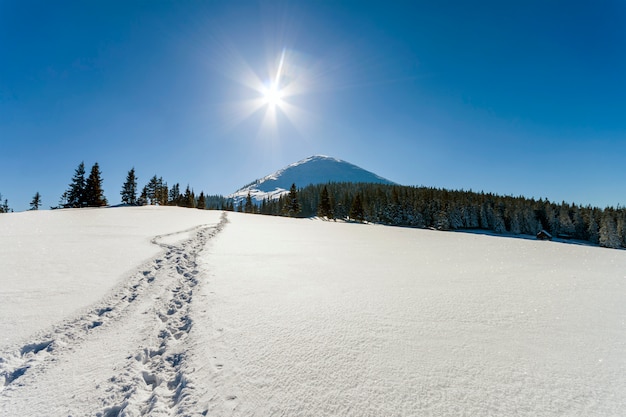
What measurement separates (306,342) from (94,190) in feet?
193

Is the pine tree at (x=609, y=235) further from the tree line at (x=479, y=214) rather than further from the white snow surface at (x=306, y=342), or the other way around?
the white snow surface at (x=306, y=342)

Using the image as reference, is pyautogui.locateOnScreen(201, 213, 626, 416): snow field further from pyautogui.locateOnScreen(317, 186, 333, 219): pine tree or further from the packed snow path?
pyautogui.locateOnScreen(317, 186, 333, 219): pine tree

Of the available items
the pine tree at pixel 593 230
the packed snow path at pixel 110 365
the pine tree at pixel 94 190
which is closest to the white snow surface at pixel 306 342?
the packed snow path at pixel 110 365

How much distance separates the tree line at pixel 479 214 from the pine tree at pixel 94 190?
38369mm

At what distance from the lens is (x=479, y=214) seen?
81.5 meters

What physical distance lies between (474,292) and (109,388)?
6199 millimetres

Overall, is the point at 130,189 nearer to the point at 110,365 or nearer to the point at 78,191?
the point at 78,191

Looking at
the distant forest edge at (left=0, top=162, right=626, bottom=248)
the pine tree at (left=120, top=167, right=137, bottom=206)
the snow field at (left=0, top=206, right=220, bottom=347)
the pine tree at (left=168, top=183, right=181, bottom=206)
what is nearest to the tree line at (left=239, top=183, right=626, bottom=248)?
the distant forest edge at (left=0, top=162, right=626, bottom=248)

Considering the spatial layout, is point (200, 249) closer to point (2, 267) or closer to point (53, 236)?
point (2, 267)

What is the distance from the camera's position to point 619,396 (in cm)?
240

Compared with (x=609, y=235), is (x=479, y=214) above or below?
above

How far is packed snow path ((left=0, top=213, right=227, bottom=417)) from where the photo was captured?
2.44m

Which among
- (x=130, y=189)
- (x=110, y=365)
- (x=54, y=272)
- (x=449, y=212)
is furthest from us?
(x=449, y=212)

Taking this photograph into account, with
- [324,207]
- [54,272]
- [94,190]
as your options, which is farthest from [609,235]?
[94,190]
